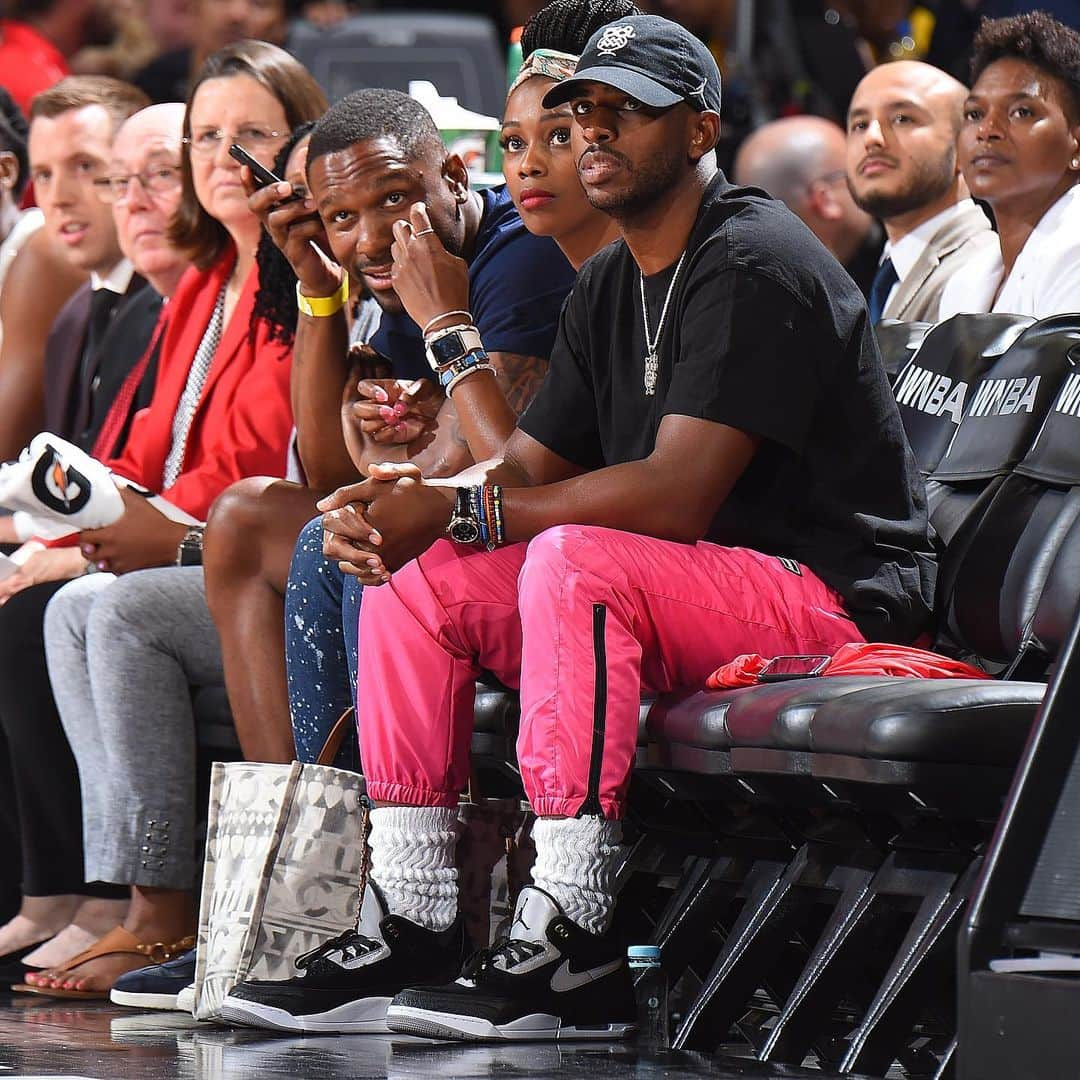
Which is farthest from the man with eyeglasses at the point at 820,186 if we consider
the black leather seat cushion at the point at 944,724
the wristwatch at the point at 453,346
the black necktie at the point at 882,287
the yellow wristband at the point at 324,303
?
the black leather seat cushion at the point at 944,724

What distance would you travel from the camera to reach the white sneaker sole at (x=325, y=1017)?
2367 millimetres

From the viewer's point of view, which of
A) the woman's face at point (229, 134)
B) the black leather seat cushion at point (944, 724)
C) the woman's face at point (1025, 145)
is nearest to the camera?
the black leather seat cushion at point (944, 724)

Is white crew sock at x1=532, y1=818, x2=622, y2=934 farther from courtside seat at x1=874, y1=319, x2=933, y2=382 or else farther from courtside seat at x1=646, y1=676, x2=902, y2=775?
courtside seat at x1=874, y1=319, x2=933, y2=382

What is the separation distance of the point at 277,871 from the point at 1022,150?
79.2 inches

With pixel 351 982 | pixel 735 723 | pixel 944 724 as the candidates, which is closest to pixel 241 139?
pixel 351 982

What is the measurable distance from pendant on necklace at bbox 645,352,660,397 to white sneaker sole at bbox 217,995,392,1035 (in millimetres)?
879

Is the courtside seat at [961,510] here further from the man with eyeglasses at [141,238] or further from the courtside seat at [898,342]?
the man with eyeglasses at [141,238]

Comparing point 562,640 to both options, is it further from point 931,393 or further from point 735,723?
point 931,393

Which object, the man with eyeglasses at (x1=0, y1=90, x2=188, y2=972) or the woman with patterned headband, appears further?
Result: the man with eyeglasses at (x1=0, y1=90, x2=188, y2=972)

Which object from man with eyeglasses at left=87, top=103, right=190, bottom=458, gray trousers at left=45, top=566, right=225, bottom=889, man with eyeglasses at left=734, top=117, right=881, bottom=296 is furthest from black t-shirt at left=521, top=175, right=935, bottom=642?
man with eyeglasses at left=734, top=117, right=881, bottom=296

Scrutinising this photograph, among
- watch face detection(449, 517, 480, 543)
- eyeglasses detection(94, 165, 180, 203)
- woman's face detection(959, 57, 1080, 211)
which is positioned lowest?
watch face detection(449, 517, 480, 543)

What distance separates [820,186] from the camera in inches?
211

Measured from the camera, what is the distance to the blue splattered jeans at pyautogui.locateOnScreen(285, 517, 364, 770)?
2.82 meters

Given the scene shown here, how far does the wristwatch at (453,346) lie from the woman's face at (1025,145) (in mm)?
1294
